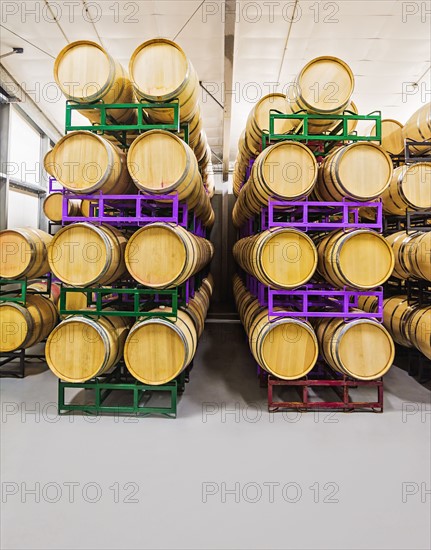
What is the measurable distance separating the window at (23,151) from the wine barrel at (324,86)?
5510 millimetres

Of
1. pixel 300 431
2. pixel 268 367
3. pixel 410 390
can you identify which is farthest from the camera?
pixel 410 390

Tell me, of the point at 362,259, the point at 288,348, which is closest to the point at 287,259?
the point at 362,259

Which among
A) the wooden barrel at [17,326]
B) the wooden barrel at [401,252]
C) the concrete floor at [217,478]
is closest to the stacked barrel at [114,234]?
the concrete floor at [217,478]

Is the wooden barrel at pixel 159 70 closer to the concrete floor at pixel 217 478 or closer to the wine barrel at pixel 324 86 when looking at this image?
the wine barrel at pixel 324 86

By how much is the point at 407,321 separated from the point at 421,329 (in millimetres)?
A: 376

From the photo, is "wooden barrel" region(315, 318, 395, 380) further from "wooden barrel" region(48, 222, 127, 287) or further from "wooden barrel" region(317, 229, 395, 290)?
"wooden barrel" region(48, 222, 127, 287)

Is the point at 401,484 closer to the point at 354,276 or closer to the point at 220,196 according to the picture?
the point at 354,276

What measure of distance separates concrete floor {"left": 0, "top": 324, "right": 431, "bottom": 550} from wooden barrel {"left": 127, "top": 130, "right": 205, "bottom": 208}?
7.69 feet

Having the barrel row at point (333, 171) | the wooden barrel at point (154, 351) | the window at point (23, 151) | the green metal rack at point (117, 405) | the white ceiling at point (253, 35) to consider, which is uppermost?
the white ceiling at point (253, 35)

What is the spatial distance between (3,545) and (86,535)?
18.2 inches

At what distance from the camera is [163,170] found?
3.42 m

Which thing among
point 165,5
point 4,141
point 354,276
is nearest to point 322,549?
point 354,276

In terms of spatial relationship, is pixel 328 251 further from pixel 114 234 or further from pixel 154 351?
pixel 114 234

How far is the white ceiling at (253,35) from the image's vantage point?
177 inches
